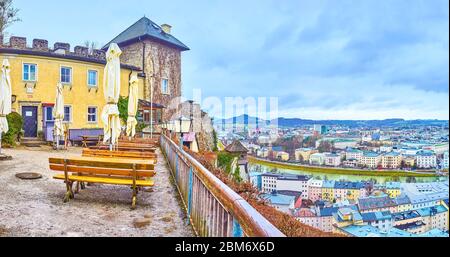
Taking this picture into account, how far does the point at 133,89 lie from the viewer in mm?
13156

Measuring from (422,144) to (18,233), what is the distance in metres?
8.14

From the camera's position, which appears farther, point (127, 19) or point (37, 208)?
point (127, 19)

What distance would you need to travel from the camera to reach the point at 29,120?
803 inches

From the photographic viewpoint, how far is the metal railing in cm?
172

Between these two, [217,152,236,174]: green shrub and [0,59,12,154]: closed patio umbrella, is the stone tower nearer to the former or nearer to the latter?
[217,152,236,174]: green shrub

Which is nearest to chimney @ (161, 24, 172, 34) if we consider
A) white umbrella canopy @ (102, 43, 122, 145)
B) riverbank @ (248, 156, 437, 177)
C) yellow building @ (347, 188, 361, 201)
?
riverbank @ (248, 156, 437, 177)

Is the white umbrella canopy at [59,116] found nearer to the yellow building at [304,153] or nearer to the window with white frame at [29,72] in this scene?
the window with white frame at [29,72]

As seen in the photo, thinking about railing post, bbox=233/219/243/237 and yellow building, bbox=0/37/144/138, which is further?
yellow building, bbox=0/37/144/138

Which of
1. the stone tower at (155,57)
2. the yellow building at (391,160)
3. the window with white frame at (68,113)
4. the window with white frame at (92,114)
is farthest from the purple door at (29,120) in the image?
the yellow building at (391,160)

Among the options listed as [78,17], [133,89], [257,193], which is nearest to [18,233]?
[257,193]

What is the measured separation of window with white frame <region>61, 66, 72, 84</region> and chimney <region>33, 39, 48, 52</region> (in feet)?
6.19

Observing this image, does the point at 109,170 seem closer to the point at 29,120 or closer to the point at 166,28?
the point at 29,120

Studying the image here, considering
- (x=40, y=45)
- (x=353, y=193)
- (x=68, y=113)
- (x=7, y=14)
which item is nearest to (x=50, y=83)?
(x=68, y=113)

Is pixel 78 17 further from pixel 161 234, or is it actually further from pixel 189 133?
pixel 161 234
